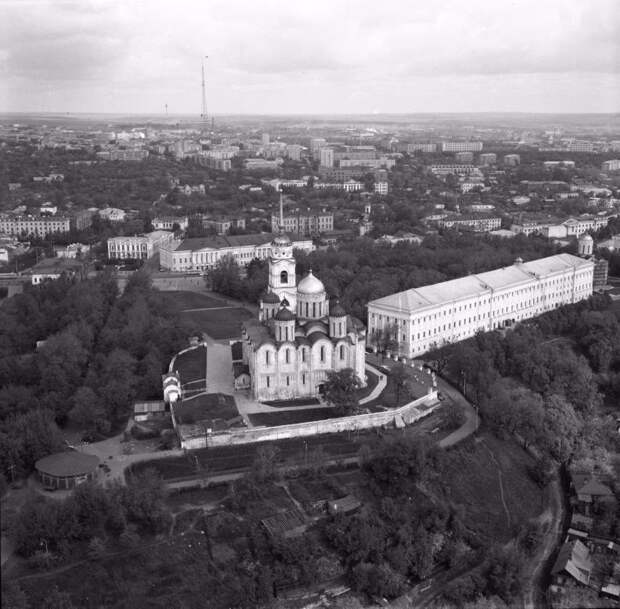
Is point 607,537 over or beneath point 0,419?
beneath

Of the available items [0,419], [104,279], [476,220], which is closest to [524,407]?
[0,419]

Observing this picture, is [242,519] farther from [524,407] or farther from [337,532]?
[524,407]

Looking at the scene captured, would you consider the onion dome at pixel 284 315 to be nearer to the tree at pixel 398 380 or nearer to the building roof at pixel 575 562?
the tree at pixel 398 380

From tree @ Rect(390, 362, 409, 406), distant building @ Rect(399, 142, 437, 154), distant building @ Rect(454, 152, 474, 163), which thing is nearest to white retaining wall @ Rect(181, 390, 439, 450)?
tree @ Rect(390, 362, 409, 406)

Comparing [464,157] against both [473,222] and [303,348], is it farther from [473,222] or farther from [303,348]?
[303,348]

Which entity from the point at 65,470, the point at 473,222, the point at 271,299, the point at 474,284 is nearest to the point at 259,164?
the point at 473,222

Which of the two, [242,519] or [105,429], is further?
[105,429]

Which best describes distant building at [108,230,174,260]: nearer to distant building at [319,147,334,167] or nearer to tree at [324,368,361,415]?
tree at [324,368,361,415]
